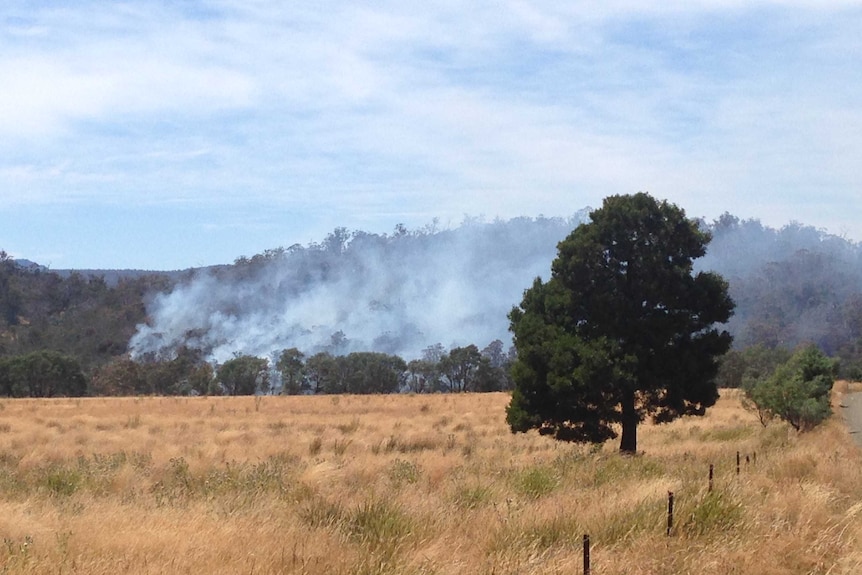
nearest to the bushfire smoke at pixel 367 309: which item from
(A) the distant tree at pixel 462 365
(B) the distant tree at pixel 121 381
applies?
(B) the distant tree at pixel 121 381

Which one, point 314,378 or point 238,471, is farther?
point 314,378

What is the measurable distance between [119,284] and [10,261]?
16.7 metres

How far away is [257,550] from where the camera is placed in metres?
6.66

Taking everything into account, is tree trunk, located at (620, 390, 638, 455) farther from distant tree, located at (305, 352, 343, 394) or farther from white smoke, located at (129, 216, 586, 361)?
white smoke, located at (129, 216, 586, 361)

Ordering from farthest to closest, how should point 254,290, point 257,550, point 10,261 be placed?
point 254,290, point 10,261, point 257,550

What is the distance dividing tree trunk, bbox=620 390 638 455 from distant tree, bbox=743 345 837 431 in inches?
305

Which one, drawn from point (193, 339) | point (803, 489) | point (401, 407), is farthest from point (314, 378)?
point (803, 489)

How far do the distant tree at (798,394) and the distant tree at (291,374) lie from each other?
5158 cm

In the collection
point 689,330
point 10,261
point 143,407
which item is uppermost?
point 10,261

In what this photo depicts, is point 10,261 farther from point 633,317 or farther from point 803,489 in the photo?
point 803,489

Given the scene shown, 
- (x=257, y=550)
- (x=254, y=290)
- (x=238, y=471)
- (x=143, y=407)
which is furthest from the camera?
(x=254, y=290)

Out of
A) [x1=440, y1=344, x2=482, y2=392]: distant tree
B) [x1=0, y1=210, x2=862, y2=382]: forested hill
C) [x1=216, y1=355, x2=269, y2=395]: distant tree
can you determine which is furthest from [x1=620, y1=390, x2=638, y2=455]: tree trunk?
[x1=0, y1=210, x2=862, y2=382]: forested hill

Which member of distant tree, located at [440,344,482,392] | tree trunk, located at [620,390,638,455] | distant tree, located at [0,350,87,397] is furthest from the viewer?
distant tree, located at [440,344,482,392]

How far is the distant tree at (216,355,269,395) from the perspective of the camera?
73312 mm
